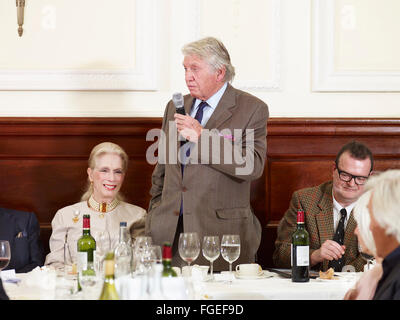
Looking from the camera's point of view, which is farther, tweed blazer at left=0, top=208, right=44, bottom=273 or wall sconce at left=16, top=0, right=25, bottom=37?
wall sconce at left=16, top=0, right=25, bottom=37

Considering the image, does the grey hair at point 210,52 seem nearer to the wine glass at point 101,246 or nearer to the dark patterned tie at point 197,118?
the dark patterned tie at point 197,118

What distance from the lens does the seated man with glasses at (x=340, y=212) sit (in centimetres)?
327

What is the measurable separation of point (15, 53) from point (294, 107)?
1.83m

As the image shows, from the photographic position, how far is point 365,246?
2006 mm

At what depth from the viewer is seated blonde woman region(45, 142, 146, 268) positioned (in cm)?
367

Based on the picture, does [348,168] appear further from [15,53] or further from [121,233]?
[15,53]

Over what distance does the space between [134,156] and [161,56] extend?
666mm

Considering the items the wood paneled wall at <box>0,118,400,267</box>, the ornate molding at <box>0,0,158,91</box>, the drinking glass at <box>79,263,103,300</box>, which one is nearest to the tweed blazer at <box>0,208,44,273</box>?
the wood paneled wall at <box>0,118,400,267</box>

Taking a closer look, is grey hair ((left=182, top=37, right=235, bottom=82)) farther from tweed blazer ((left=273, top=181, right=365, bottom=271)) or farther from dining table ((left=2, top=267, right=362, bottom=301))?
dining table ((left=2, top=267, right=362, bottom=301))

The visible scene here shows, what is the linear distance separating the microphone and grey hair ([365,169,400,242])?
141 cm

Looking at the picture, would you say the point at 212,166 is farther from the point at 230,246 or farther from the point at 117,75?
the point at 117,75

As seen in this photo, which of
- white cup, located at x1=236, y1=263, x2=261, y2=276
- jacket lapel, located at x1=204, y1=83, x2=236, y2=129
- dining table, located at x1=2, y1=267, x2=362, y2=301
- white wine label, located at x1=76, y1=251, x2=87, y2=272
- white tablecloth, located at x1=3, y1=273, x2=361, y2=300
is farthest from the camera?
jacket lapel, located at x1=204, y1=83, x2=236, y2=129

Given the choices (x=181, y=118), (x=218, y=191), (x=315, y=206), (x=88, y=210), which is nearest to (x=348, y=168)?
(x=315, y=206)

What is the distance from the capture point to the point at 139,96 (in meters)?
4.24
